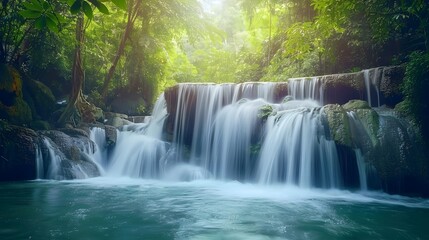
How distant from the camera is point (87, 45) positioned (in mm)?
→ 13469

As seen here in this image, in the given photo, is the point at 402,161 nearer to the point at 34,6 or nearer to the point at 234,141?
the point at 234,141

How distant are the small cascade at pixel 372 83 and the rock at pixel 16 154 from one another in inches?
383

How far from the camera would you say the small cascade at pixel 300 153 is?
7.14 metres

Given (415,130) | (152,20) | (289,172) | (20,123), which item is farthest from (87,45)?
(415,130)

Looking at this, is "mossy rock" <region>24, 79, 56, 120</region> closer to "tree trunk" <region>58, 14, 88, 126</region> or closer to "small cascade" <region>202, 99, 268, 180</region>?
"tree trunk" <region>58, 14, 88, 126</region>

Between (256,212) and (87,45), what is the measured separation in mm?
11859

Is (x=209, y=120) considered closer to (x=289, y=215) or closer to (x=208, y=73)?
(x=289, y=215)

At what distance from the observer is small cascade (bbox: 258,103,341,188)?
23.4 ft

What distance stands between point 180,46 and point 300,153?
11.3 m

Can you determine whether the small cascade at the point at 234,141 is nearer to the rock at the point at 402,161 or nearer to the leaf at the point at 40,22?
the rock at the point at 402,161

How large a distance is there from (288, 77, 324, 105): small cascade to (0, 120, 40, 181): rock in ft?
26.7

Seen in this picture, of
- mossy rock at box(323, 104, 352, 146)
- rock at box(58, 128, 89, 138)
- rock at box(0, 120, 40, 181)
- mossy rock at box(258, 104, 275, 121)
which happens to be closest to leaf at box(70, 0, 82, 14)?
mossy rock at box(323, 104, 352, 146)

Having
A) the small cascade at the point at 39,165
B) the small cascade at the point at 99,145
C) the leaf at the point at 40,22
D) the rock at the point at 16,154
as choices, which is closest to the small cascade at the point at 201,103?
the small cascade at the point at 99,145

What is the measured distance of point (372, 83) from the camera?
8734 mm
